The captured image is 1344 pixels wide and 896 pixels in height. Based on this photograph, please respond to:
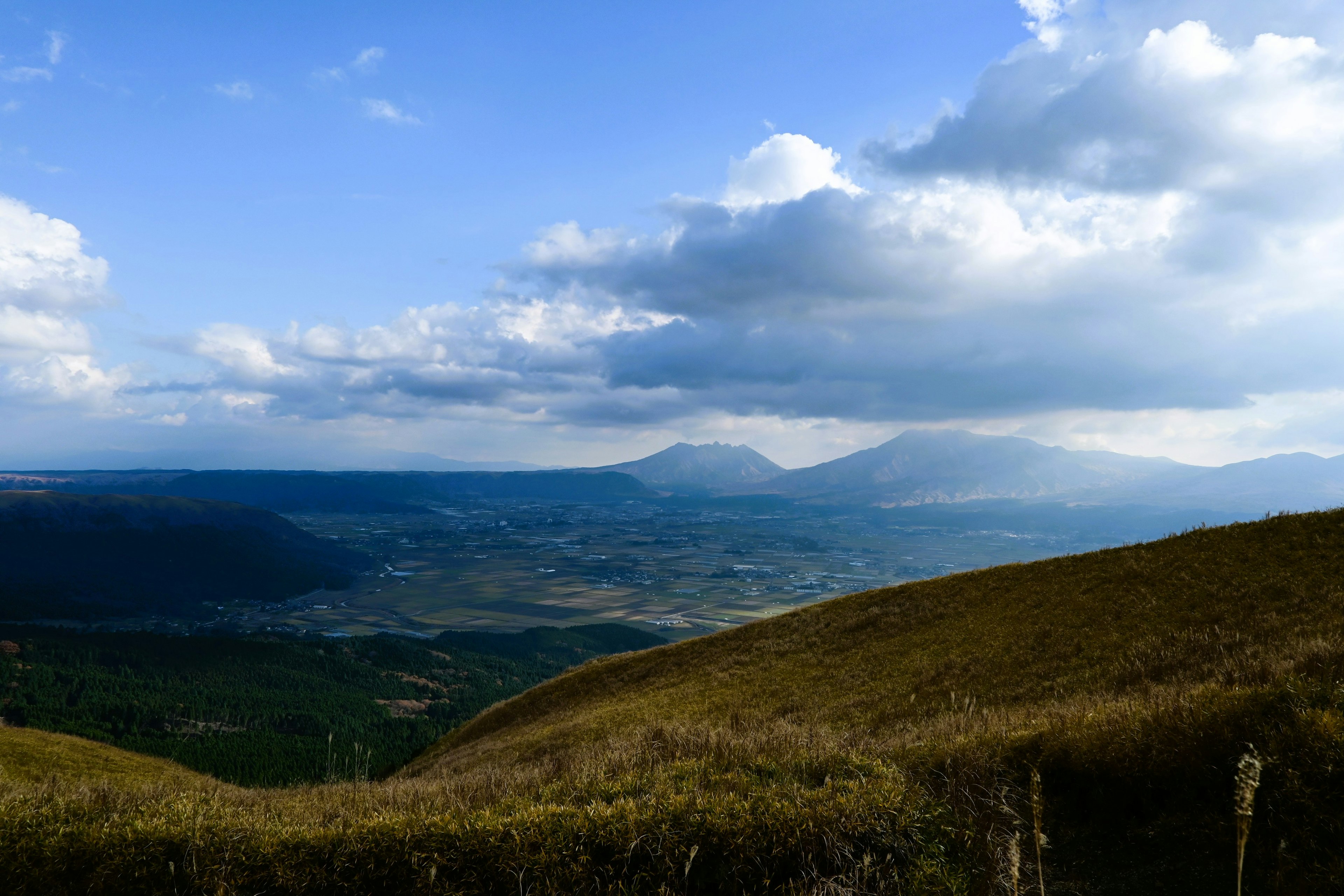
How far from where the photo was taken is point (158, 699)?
136 metres

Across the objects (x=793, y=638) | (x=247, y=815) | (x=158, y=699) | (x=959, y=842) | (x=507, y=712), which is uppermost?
(x=959, y=842)

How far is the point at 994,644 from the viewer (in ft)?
72.9

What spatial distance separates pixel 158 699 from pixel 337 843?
17435 centimetres

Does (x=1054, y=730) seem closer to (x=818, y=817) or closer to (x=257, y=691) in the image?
(x=818, y=817)

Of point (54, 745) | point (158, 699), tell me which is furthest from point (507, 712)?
point (158, 699)

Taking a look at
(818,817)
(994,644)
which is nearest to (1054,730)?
(818,817)

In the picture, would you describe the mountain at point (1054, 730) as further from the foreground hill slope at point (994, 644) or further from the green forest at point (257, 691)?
the green forest at point (257, 691)

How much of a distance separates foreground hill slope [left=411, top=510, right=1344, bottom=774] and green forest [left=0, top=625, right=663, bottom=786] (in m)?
65.8

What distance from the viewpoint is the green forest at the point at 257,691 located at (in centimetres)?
9938

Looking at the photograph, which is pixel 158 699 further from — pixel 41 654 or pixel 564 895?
pixel 564 895

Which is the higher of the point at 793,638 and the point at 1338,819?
the point at 1338,819

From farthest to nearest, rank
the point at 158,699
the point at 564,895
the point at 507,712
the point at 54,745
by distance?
the point at 158,699 → the point at 507,712 → the point at 54,745 → the point at 564,895

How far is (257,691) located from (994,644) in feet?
570

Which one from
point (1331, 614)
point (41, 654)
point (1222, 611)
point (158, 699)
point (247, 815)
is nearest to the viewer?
point (247, 815)
